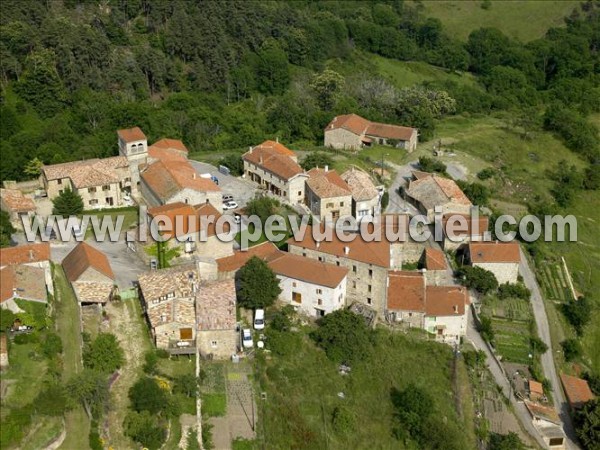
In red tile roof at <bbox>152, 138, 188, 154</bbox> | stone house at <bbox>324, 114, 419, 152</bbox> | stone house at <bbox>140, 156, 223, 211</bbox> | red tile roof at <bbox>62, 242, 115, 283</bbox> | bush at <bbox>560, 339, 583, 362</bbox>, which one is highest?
stone house at <bbox>324, 114, 419, 152</bbox>

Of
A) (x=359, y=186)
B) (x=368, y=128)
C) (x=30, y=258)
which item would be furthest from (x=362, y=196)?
(x=30, y=258)

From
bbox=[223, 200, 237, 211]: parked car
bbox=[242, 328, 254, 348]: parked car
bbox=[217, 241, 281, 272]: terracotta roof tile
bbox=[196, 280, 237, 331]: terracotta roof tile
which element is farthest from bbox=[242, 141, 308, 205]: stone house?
bbox=[242, 328, 254, 348]: parked car

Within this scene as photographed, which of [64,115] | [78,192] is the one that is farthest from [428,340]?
[64,115]

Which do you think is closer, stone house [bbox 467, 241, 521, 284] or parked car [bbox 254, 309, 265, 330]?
parked car [bbox 254, 309, 265, 330]

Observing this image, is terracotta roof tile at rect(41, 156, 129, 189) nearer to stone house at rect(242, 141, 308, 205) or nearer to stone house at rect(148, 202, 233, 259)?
stone house at rect(148, 202, 233, 259)

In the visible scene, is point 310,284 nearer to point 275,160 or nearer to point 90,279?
point 90,279

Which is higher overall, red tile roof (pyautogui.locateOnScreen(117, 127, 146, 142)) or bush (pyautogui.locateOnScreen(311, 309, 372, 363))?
red tile roof (pyautogui.locateOnScreen(117, 127, 146, 142))
